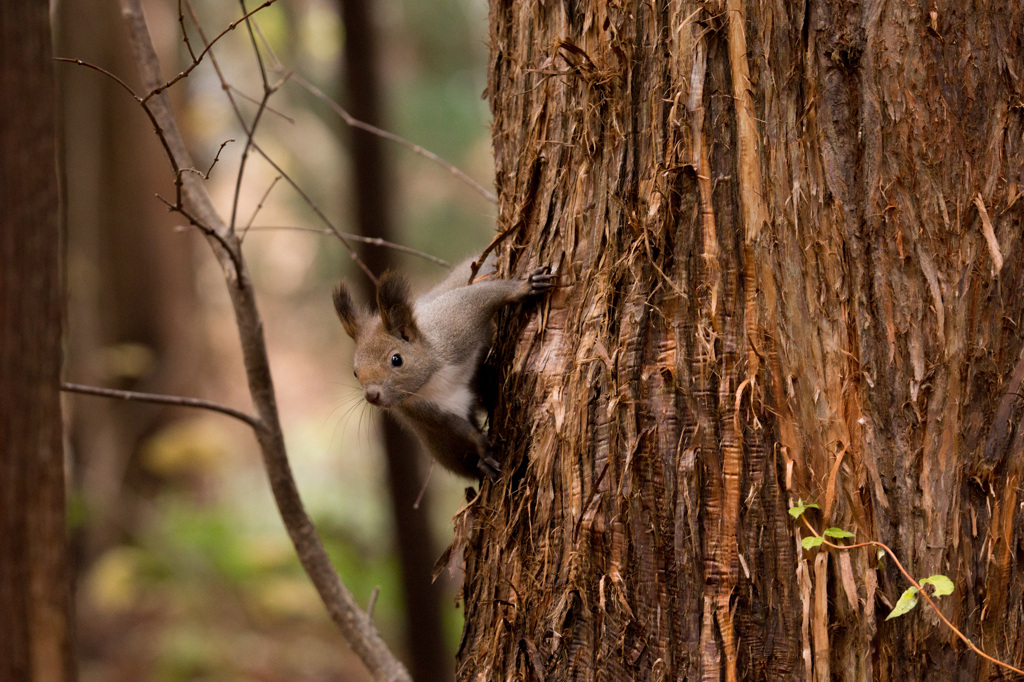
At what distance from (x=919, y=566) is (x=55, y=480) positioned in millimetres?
1832

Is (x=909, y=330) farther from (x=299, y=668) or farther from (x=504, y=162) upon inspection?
(x=299, y=668)

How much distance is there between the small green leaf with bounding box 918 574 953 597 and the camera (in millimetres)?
1759

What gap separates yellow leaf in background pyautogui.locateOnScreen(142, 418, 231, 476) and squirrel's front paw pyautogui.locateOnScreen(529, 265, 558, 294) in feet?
23.5

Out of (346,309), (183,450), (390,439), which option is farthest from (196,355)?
(346,309)

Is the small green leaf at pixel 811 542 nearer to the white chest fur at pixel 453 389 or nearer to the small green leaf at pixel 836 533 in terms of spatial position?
the small green leaf at pixel 836 533

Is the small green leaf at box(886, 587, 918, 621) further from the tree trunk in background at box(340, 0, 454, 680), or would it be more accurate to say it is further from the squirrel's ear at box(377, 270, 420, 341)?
the tree trunk in background at box(340, 0, 454, 680)

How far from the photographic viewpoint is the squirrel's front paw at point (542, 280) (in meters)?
2.26

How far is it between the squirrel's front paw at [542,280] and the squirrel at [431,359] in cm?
28

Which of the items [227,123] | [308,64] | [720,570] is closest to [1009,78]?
[720,570]

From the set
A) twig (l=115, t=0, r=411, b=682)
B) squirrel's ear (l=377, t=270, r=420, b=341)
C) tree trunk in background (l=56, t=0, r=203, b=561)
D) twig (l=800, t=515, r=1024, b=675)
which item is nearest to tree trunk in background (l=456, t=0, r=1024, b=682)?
twig (l=800, t=515, r=1024, b=675)

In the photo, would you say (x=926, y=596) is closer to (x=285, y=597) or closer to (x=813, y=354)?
(x=813, y=354)

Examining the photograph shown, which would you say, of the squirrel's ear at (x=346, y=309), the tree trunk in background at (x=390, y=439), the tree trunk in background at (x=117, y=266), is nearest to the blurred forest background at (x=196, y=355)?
the tree trunk in background at (x=117, y=266)

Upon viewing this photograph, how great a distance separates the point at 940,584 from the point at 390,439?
13.6 ft

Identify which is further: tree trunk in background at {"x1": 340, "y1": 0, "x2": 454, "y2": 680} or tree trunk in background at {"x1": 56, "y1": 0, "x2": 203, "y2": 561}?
tree trunk in background at {"x1": 56, "y1": 0, "x2": 203, "y2": 561}
